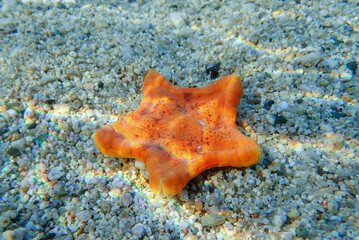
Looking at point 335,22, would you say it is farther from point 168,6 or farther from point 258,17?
point 168,6

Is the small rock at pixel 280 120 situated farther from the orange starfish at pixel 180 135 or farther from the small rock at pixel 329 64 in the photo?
the small rock at pixel 329 64

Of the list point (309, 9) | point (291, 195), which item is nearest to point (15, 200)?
point (291, 195)

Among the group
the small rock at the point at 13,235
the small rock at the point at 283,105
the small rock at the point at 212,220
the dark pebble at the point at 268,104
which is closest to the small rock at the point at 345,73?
the small rock at the point at 283,105

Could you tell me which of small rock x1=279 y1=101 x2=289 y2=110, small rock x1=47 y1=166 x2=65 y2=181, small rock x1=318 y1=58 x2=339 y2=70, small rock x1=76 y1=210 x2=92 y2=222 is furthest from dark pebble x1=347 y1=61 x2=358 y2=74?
small rock x1=47 y1=166 x2=65 y2=181

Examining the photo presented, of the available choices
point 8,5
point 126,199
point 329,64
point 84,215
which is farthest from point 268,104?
point 8,5

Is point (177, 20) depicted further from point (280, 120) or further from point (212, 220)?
point (212, 220)
